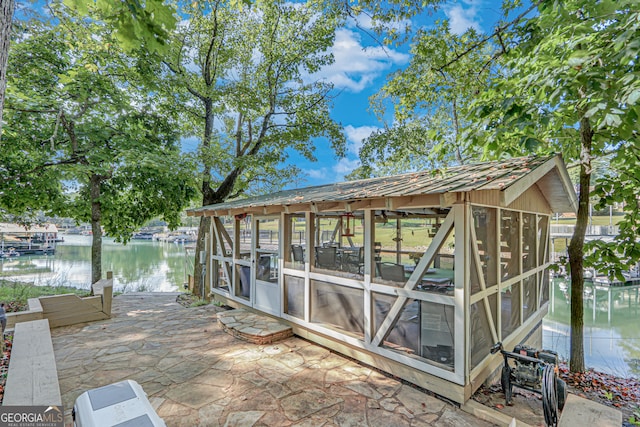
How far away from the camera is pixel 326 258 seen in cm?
493

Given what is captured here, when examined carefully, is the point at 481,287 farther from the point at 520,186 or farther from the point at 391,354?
the point at 391,354

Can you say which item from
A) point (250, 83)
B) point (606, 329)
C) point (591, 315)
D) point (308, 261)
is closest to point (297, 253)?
point (308, 261)

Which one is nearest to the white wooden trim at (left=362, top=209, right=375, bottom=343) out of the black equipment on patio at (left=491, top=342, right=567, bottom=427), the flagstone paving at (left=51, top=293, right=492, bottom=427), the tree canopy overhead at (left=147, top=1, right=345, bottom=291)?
the flagstone paving at (left=51, top=293, right=492, bottom=427)

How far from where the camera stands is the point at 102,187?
823 cm

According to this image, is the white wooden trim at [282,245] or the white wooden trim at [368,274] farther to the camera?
the white wooden trim at [282,245]

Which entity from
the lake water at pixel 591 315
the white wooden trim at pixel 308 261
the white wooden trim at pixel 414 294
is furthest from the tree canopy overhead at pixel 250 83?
the lake water at pixel 591 315

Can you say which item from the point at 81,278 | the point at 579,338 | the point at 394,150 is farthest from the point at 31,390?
the point at 81,278

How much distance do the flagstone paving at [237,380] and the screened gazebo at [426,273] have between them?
344 mm

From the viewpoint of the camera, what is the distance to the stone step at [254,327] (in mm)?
4762

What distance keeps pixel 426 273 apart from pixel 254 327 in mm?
2950

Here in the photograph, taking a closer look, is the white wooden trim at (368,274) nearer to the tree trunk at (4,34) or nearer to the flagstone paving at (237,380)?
the flagstone paving at (237,380)

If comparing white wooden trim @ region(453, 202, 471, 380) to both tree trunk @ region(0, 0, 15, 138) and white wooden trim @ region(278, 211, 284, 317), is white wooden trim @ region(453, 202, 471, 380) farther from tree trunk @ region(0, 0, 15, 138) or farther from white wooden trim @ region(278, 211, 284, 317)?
tree trunk @ region(0, 0, 15, 138)

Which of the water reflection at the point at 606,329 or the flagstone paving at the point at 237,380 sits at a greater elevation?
the flagstone paving at the point at 237,380

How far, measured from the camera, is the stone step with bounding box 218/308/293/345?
476 cm
